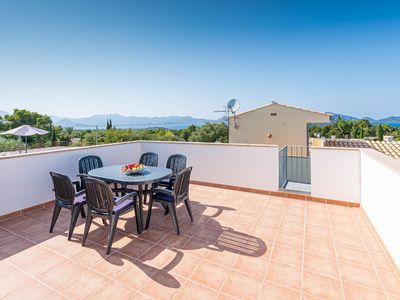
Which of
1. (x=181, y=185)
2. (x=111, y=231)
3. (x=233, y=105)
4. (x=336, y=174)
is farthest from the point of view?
(x=233, y=105)

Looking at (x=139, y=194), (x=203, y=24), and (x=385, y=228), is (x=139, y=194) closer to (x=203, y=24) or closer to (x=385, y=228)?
(x=385, y=228)

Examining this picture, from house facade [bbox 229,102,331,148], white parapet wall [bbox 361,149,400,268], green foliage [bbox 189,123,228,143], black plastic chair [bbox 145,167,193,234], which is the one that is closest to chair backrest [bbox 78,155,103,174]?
black plastic chair [bbox 145,167,193,234]

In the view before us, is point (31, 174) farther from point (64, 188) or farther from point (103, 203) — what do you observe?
point (103, 203)

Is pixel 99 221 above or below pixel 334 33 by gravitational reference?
below

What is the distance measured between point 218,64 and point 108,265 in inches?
453

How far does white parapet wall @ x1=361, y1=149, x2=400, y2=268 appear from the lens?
2.02m

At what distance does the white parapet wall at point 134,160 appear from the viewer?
3.31 m

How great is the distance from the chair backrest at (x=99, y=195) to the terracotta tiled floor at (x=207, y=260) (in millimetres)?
501

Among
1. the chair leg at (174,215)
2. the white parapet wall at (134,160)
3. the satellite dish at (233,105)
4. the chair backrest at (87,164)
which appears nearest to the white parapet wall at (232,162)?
the white parapet wall at (134,160)

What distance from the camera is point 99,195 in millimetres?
2322

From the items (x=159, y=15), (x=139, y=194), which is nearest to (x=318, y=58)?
(x=159, y=15)

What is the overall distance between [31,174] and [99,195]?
2.19m

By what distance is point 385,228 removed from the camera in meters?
2.35

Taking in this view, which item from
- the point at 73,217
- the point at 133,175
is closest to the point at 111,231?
the point at 73,217
